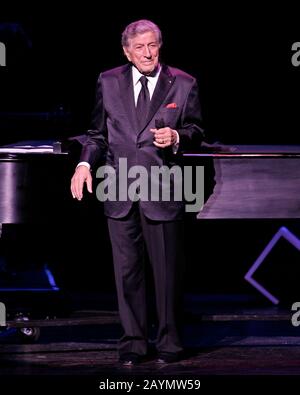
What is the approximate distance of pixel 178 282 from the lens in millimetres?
3934

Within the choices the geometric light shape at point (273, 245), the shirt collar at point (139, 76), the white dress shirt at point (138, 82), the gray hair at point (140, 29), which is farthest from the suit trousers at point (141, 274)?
the geometric light shape at point (273, 245)

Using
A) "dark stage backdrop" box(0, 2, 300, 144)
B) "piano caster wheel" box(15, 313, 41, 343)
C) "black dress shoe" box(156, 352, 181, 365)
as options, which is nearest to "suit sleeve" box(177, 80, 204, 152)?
"black dress shoe" box(156, 352, 181, 365)

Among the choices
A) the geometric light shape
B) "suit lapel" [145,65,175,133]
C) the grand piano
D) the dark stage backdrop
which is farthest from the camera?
the geometric light shape

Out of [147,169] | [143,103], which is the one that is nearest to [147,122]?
[143,103]

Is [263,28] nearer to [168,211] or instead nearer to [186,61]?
[186,61]

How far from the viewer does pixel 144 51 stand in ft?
12.4

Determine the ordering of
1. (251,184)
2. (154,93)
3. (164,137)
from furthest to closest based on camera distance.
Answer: (251,184) < (154,93) < (164,137)

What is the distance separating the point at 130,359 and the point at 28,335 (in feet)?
3.25

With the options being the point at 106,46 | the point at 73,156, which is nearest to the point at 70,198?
the point at 73,156

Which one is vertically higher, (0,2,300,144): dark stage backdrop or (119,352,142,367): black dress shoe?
(0,2,300,144): dark stage backdrop

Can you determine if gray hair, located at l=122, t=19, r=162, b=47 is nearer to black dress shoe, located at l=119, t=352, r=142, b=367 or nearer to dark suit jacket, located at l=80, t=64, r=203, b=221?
dark suit jacket, located at l=80, t=64, r=203, b=221

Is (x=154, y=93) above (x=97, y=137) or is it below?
above

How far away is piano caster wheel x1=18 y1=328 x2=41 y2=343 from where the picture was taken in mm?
4750

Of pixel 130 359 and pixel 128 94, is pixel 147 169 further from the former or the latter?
pixel 130 359
